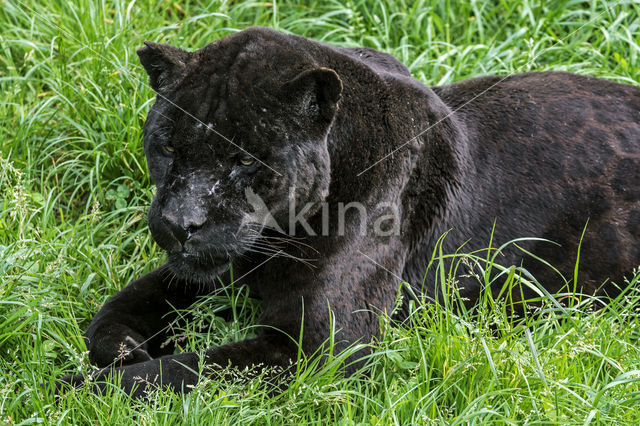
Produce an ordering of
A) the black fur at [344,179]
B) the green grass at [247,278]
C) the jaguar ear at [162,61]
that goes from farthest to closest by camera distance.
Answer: the jaguar ear at [162,61], the black fur at [344,179], the green grass at [247,278]

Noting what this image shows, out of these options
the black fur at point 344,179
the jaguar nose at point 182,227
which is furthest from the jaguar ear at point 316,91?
the jaguar nose at point 182,227

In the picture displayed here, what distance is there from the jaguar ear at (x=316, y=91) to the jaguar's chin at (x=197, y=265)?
762 millimetres

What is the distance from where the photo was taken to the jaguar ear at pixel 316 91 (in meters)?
3.50

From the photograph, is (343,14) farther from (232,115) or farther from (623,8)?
(232,115)

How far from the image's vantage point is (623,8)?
20.1 feet

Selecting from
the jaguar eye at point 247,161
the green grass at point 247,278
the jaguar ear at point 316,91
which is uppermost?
the jaguar ear at point 316,91

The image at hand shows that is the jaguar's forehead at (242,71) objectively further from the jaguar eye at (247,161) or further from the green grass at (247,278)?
the green grass at (247,278)

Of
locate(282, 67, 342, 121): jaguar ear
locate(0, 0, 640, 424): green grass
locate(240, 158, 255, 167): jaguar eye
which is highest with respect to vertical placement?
locate(282, 67, 342, 121): jaguar ear

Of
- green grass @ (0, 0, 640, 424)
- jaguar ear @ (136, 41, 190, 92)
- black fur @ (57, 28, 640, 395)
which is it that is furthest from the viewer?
jaguar ear @ (136, 41, 190, 92)

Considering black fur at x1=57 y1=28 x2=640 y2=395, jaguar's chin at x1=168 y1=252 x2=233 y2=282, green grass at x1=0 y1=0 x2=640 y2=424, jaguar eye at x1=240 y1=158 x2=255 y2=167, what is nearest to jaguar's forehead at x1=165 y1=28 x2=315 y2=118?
black fur at x1=57 y1=28 x2=640 y2=395

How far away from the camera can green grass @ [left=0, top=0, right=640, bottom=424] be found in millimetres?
3471

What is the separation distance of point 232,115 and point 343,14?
3.13 meters

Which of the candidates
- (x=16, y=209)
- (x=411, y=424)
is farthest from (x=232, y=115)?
(x=16, y=209)

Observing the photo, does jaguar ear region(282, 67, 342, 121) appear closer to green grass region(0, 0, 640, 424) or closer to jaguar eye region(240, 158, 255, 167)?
jaguar eye region(240, 158, 255, 167)
